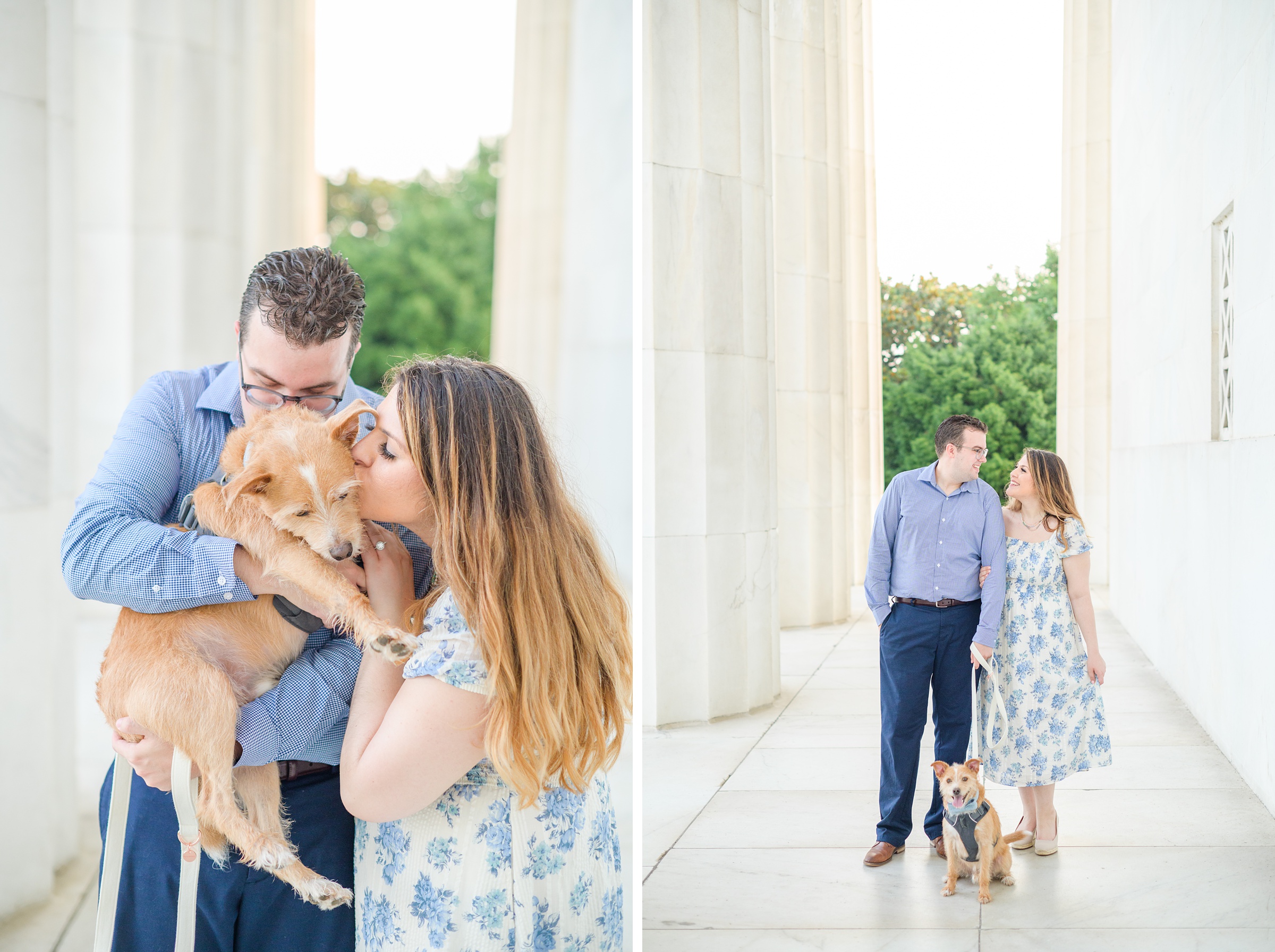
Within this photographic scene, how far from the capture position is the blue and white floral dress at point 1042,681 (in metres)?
3.84

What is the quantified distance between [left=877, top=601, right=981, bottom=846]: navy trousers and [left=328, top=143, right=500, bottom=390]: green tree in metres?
19.1

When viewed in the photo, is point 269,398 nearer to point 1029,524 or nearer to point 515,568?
point 515,568

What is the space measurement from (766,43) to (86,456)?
500cm

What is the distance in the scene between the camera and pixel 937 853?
398cm

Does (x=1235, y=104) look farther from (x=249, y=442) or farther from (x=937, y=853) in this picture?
(x=249, y=442)

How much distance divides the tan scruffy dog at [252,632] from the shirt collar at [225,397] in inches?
3.7

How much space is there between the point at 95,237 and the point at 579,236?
2879mm

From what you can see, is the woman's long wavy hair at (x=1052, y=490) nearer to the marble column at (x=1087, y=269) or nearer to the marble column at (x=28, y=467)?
the marble column at (x=1087, y=269)

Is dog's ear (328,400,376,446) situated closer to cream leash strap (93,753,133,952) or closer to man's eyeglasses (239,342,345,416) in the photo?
man's eyeglasses (239,342,345,416)

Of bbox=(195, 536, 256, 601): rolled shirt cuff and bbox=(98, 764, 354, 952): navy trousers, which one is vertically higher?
bbox=(195, 536, 256, 601): rolled shirt cuff

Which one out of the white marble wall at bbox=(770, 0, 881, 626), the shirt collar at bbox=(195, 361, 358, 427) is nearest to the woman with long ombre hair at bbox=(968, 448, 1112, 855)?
the white marble wall at bbox=(770, 0, 881, 626)

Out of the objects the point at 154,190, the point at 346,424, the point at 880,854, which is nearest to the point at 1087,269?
the point at 880,854

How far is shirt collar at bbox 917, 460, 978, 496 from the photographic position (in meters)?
3.91

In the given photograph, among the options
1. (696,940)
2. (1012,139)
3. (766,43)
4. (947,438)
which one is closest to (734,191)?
(766,43)
